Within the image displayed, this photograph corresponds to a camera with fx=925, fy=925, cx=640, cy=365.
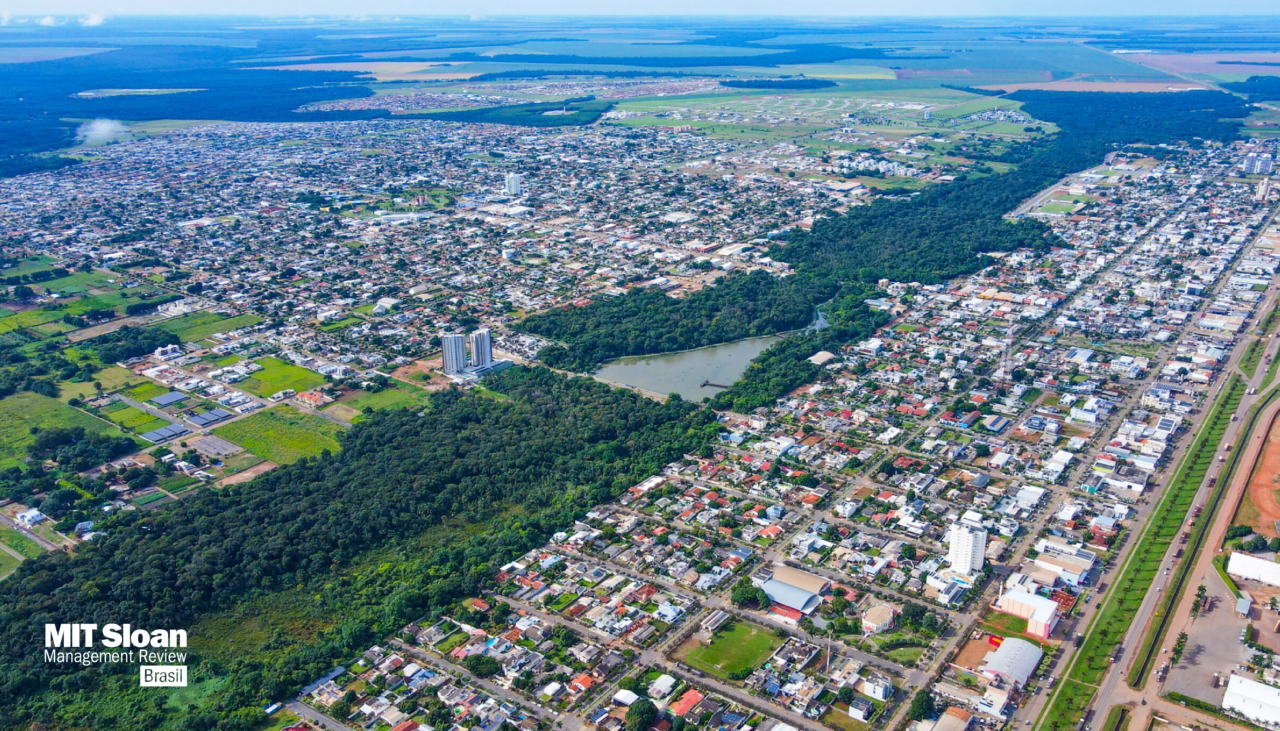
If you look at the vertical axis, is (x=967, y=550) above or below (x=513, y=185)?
below

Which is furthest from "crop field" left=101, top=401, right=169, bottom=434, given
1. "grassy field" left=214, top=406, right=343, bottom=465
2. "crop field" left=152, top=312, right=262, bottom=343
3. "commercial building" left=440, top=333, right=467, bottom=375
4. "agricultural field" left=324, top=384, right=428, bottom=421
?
"commercial building" left=440, top=333, right=467, bottom=375

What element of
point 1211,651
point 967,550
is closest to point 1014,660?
point 967,550

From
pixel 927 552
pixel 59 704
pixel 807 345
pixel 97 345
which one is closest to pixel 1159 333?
pixel 807 345

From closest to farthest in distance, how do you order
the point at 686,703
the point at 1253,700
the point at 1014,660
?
the point at 1253,700 < the point at 686,703 < the point at 1014,660

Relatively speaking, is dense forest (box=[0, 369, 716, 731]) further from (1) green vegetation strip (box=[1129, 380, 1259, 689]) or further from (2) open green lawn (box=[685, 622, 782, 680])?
(1) green vegetation strip (box=[1129, 380, 1259, 689])

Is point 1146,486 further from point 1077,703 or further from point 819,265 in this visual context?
point 819,265

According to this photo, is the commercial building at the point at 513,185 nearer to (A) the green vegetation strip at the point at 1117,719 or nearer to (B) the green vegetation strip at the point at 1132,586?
(B) the green vegetation strip at the point at 1132,586

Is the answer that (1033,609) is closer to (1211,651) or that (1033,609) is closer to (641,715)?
(1211,651)
